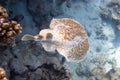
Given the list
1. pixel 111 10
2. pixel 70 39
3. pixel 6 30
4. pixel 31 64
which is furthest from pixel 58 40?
pixel 111 10

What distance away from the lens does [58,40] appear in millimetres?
5242

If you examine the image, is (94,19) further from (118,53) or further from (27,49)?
(27,49)

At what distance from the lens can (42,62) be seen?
5.34 m

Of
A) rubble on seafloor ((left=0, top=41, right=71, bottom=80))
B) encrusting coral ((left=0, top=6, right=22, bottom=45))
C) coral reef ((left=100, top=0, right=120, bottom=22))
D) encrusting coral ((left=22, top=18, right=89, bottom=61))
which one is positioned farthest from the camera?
coral reef ((left=100, top=0, right=120, bottom=22))

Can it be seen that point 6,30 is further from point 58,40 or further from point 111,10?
point 111,10

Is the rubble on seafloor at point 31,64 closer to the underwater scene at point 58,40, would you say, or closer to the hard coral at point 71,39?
the underwater scene at point 58,40

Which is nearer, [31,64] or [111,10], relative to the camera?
[31,64]

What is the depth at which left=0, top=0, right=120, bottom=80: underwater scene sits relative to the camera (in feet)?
16.3

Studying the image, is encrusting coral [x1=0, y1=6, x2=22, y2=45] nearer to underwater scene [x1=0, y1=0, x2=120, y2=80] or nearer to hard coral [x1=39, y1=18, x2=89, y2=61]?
underwater scene [x1=0, y1=0, x2=120, y2=80]

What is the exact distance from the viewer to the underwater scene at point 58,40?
196 inches

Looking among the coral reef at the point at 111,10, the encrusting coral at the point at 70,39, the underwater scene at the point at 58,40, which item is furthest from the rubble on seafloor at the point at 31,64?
the coral reef at the point at 111,10

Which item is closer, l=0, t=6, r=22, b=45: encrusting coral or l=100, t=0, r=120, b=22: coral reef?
l=0, t=6, r=22, b=45: encrusting coral

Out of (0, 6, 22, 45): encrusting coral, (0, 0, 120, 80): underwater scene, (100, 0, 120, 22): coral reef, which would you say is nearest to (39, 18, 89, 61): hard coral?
(0, 0, 120, 80): underwater scene

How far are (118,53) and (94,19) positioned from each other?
64.3 inches
